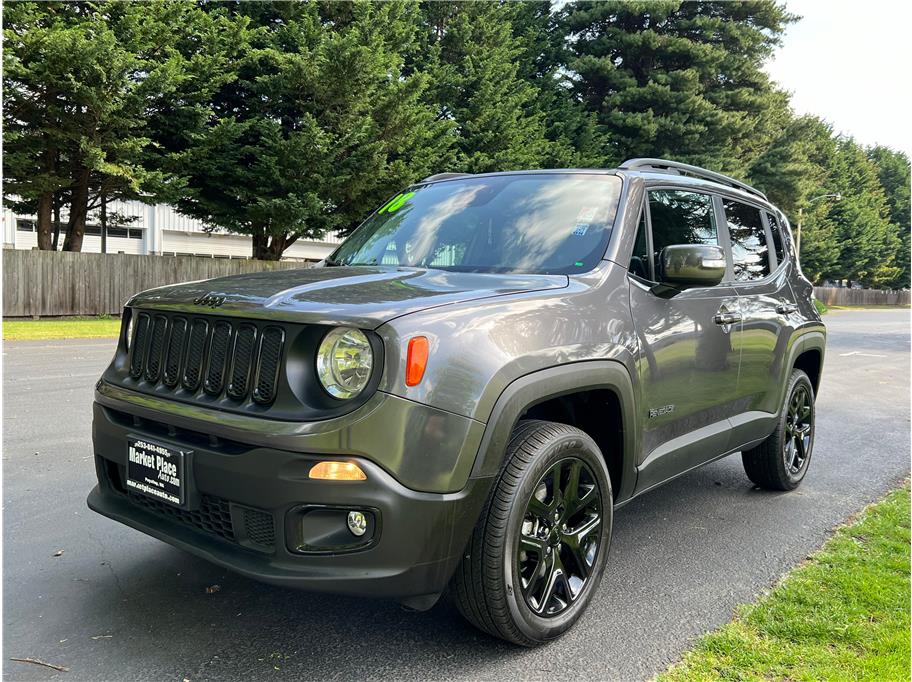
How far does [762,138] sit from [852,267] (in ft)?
94.5

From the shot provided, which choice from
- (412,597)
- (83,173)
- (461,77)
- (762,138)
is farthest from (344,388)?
(762,138)

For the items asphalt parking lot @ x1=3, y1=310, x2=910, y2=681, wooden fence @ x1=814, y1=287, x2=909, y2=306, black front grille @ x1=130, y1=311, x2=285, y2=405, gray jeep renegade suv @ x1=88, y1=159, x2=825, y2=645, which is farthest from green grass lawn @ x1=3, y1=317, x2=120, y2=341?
wooden fence @ x1=814, y1=287, x2=909, y2=306

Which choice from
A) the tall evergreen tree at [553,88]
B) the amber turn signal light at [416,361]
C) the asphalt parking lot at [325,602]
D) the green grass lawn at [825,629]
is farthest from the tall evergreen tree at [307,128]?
the amber turn signal light at [416,361]

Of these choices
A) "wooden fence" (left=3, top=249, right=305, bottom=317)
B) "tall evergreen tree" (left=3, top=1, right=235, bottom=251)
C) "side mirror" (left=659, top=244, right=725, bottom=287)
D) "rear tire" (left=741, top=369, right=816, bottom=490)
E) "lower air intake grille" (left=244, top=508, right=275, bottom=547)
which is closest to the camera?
"lower air intake grille" (left=244, top=508, right=275, bottom=547)

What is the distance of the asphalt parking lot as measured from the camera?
8.61 ft

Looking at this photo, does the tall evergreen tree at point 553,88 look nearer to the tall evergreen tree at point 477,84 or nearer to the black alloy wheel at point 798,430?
the tall evergreen tree at point 477,84

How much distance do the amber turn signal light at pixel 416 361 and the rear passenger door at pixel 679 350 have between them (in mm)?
1223

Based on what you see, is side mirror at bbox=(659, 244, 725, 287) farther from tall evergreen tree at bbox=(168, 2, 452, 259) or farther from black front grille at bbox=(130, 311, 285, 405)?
tall evergreen tree at bbox=(168, 2, 452, 259)

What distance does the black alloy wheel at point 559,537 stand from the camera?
108 inches

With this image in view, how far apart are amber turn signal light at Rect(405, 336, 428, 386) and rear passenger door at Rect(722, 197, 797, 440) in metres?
2.27

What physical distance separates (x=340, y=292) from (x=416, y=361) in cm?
52

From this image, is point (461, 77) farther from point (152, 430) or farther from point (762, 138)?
point (152, 430)

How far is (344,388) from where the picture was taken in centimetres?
238

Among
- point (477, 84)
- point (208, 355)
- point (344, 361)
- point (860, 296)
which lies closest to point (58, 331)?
point (208, 355)
